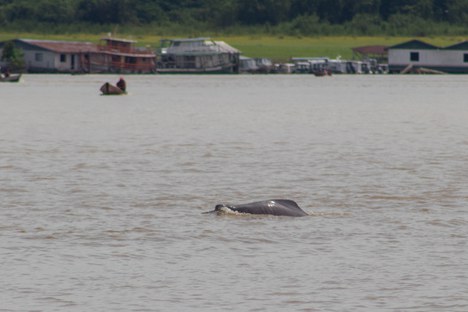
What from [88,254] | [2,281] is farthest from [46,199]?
[2,281]

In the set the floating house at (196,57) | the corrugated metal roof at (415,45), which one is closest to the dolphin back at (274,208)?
the floating house at (196,57)

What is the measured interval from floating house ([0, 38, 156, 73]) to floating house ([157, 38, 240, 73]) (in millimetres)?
3919

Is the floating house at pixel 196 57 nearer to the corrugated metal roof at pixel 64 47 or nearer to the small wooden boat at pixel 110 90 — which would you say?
the corrugated metal roof at pixel 64 47

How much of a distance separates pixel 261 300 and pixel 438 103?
70114 mm

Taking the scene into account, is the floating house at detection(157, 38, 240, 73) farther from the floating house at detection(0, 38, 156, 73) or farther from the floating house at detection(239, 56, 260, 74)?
the floating house at detection(0, 38, 156, 73)

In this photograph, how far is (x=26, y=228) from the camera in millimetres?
22688

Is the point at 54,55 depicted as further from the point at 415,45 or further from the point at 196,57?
the point at 415,45

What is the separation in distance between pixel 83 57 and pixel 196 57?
603 inches

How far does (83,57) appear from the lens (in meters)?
157

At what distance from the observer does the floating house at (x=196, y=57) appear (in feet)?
534

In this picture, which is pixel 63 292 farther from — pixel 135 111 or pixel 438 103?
pixel 438 103

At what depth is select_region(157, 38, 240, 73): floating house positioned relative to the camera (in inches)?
6412

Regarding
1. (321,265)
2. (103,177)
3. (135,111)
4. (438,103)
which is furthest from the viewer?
(438,103)

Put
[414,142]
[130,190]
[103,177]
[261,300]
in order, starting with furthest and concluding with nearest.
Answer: [414,142] → [103,177] → [130,190] → [261,300]
